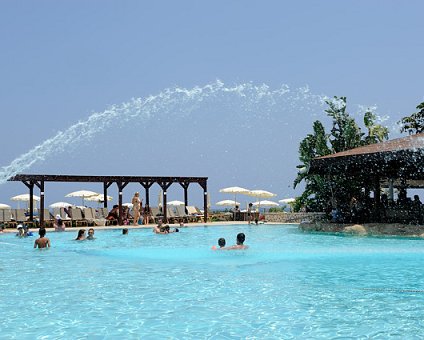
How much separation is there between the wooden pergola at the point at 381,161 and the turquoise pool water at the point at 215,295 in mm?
6004

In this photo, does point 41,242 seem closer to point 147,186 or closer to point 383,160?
point 383,160

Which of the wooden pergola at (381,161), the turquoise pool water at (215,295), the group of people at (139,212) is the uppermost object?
the wooden pergola at (381,161)

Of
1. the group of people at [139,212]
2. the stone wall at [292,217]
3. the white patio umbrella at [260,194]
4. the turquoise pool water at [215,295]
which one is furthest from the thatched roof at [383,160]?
the white patio umbrella at [260,194]

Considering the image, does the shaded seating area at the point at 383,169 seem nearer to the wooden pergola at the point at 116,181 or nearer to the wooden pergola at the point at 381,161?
the wooden pergola at the point at 381,161

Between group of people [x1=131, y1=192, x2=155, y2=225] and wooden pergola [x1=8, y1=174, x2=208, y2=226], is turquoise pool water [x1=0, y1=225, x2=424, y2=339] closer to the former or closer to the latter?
wooden pergola [x1=8, y1=174, x2=208, y2=226]

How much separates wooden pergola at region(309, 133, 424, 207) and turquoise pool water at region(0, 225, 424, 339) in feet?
19.7

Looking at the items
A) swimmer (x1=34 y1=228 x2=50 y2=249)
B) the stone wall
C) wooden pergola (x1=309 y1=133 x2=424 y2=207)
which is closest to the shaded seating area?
wooden pergola (x1=309 y1=133 x2=424 y2=207)

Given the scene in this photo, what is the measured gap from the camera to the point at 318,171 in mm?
23562

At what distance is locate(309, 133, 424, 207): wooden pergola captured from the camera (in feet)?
62.8

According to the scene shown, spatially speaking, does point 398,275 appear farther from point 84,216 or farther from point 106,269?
point 84,216

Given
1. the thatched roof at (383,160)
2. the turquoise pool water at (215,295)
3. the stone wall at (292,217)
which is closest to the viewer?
the turquoise pool water at (215,295)

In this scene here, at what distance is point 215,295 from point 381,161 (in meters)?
14.3

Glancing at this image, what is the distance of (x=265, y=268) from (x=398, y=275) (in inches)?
100

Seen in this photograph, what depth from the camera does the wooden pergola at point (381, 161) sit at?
19138mm
